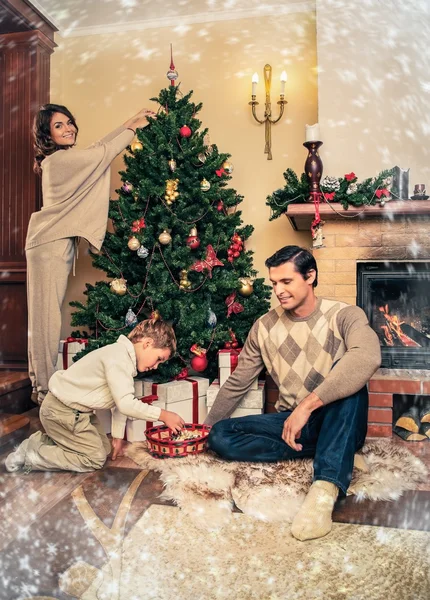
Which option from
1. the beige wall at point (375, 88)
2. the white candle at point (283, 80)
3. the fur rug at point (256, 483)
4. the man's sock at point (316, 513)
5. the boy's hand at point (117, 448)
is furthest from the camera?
the white candle at point (283, 80)

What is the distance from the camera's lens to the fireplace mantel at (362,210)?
2.23m

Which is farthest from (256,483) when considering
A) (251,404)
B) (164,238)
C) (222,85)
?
(222,85)

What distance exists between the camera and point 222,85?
2887mm

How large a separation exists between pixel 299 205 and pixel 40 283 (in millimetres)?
1092

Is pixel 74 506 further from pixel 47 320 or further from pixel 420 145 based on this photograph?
pixel 420 145

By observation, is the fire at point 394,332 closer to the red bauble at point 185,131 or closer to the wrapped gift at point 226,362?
the wrapped gift at point 226,362

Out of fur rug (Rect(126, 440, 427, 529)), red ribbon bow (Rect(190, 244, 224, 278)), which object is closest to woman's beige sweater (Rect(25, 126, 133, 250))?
red ribbon bow (Rect(190, 244, 224, 278))

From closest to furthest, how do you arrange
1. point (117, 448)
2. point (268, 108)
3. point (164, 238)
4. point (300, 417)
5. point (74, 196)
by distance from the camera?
point (300, 417) → point (117, 448) → point (164, 238) → point (74, 196) → point (268, 108)

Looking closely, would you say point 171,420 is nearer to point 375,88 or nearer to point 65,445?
point 65,445

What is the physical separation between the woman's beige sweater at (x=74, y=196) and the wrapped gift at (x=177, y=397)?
0.61 m

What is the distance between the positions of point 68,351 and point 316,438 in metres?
1.16

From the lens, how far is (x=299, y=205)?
2.30 metres

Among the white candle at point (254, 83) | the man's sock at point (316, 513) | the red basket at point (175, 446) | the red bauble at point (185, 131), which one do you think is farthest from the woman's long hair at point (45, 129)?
the man's sock at point (316, 513)

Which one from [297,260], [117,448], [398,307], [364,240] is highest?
[364,240]
